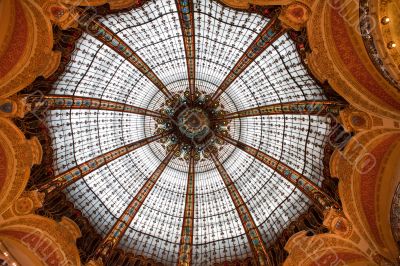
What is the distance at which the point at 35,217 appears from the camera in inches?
698

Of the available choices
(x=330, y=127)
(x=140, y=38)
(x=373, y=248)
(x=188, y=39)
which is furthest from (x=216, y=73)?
(x=373, y=248)

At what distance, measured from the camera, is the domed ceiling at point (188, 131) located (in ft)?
62.2

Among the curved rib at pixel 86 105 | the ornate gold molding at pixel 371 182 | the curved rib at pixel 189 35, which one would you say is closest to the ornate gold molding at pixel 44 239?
the curved rib at pixel 86 105

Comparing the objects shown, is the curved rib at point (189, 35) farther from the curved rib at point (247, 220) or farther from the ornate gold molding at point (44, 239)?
the ornate gold molding at point (44, 239)

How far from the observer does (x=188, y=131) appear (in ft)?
78.3

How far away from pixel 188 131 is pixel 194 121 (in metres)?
0.94

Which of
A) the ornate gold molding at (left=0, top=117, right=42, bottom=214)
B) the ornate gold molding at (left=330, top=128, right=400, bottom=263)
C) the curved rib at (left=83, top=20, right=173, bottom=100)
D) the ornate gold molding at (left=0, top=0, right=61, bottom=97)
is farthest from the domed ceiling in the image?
the ornate gold molding at (left=0, top=0, right=61, bottom=97)

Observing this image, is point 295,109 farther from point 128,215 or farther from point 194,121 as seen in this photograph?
point 128,215

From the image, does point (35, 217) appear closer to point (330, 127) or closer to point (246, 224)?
point (246, 224)

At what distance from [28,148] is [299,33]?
55.0ft

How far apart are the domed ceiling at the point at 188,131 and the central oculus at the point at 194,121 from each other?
0.08 m

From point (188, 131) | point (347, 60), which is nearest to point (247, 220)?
point (188, 131)

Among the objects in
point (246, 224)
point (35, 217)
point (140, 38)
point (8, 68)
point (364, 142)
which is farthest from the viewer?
point (246, 224)

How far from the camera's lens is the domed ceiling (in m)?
19.0
